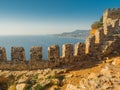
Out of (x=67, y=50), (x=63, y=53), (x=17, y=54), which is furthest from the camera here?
(x=63, y=53)

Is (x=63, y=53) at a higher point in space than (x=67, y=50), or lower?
lower

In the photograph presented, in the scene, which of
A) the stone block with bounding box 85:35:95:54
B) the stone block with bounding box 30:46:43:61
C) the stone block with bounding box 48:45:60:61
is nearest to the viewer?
the stone block with bounding box 30:46:43:61

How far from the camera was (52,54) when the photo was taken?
20.8 meters

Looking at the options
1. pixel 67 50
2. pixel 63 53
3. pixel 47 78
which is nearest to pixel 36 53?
pixel 63 53

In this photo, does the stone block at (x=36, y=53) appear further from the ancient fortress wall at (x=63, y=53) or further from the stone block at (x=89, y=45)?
the stone block at (x=89, y=45)

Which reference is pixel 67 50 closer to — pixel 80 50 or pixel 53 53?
pixel 53 53

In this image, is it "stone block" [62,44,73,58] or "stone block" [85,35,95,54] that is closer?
"stone block" [62,44,73,58]

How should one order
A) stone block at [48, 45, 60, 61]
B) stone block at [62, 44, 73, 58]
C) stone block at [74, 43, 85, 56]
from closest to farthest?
stone block at [48, 45, 60, 61] < stone block at [62, 44, 73, 58] < stone block at [74, 43, 85, 56]

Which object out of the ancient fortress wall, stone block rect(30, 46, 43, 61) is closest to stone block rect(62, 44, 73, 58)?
the ancient fortress wall

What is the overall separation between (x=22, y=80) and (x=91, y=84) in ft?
27.9

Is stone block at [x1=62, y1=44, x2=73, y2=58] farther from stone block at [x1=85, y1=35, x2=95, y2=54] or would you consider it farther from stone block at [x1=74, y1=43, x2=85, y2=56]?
stone block at [x1=85, y1=35, x2=95, y2=54]

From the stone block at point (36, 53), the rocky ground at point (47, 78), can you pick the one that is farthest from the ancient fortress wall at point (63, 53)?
the rocky ground at point (47, 78)

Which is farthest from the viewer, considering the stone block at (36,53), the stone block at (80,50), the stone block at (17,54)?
the stone block at (80,50)

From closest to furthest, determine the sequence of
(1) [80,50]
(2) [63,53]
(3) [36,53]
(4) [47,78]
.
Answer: (4) [47,78] → (3) [36,53] → (2) [63,53] → (1) [80,50]
